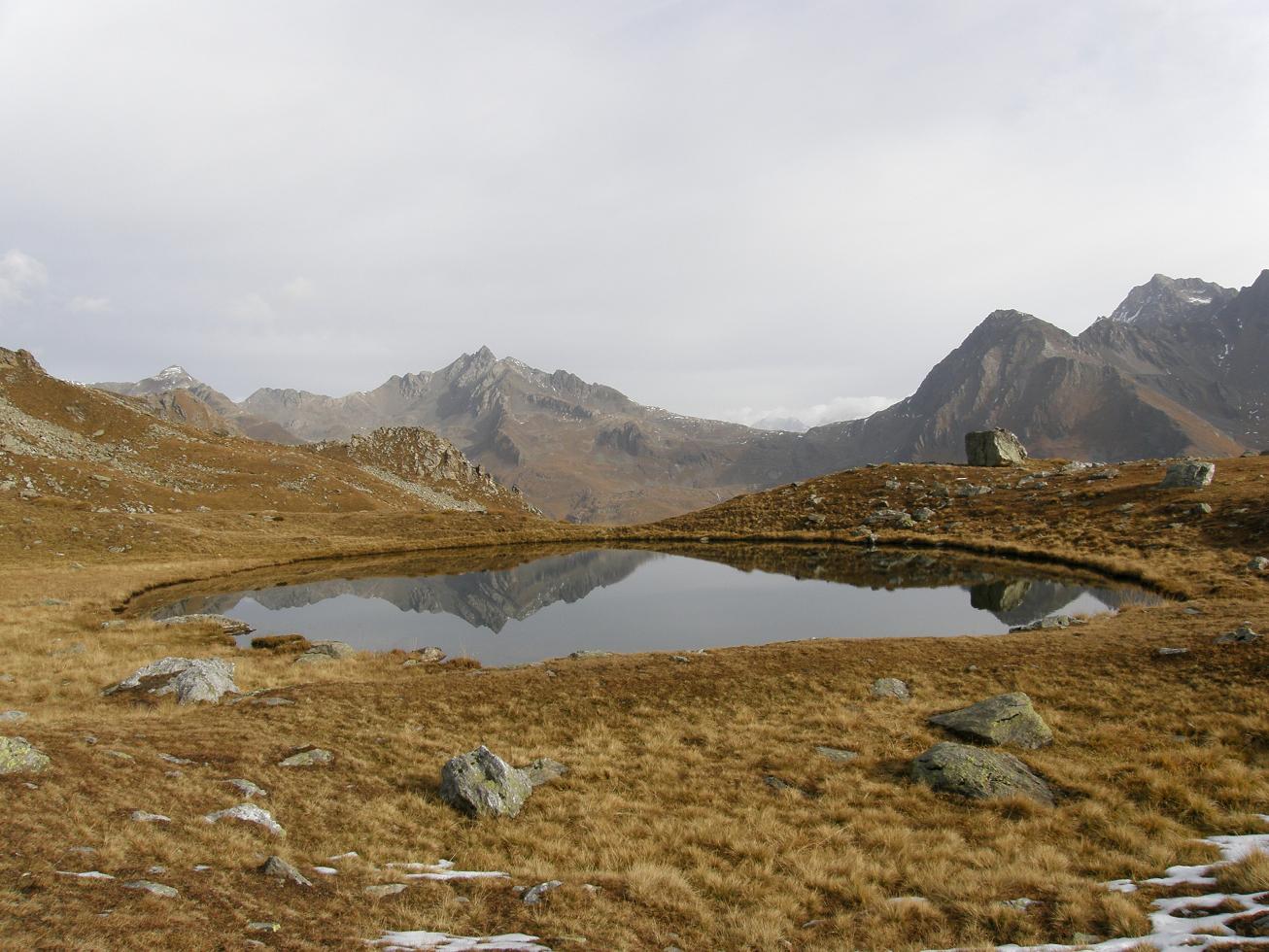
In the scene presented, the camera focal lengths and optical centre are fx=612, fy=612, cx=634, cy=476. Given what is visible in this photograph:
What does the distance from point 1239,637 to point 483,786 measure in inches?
1099

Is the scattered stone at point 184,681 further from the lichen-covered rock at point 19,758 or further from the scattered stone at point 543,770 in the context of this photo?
the scattered stone at point 543,770

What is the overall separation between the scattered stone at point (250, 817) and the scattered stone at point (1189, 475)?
246 feet

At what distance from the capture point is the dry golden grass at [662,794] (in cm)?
1024

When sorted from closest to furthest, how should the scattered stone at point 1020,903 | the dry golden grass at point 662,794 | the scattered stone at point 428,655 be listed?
the dry golden grass at point 662,794 → the scattered stone at point 1020,903 → the scattered stone at point 428,655

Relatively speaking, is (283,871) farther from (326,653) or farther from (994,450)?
(994,450)

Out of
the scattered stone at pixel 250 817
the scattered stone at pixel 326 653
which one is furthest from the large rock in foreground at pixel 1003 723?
the scattered stone at pixel 326 653

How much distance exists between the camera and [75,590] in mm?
47781

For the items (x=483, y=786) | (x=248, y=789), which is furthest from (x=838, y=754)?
(x=248, y=789)

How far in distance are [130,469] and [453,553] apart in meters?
79.5

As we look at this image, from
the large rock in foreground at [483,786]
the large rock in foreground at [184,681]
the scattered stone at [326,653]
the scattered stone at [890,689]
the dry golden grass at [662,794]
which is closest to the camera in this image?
the dry golden grass at [662,794]

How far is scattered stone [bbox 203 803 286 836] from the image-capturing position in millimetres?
13219

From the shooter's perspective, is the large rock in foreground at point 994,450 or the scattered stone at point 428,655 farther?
the large rock in foreground at point 994,450

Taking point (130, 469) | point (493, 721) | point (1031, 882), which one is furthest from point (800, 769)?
point (130, 469)

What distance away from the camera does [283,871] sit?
11.2 metres
